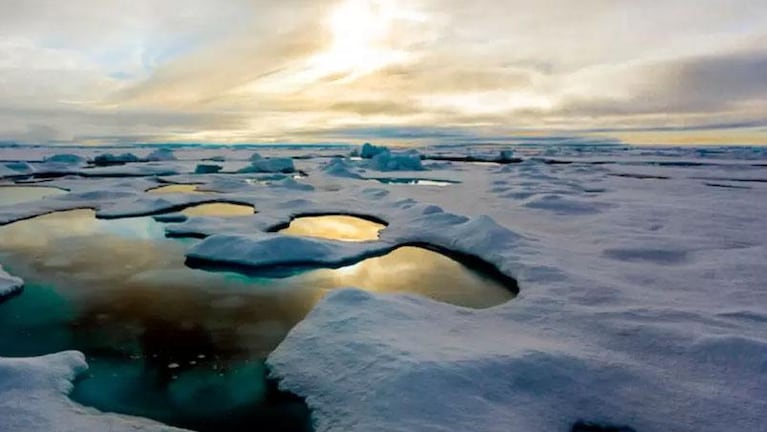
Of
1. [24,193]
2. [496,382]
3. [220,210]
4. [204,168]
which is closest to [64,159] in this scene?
[204,168]

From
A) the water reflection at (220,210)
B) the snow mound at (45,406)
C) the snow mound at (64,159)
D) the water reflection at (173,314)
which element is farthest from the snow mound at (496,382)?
the snow mound at (64,159)

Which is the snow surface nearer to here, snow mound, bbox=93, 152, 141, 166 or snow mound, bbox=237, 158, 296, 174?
snow mound, bbox=237, 158, 296, 174

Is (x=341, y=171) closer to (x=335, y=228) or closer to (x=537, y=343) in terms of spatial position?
(x=335, y=228)

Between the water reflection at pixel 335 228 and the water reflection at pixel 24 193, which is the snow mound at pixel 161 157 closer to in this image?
the water reflection at pixel 24 193

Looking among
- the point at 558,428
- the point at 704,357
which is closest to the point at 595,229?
the point at 704,357

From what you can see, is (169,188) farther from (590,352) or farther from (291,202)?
(590,352)
